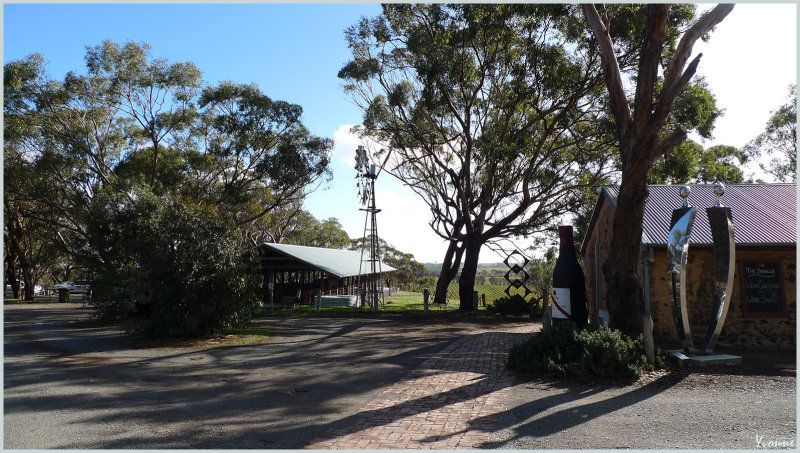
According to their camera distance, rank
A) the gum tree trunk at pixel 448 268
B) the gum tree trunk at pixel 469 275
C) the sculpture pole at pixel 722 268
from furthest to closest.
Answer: the gum tree trunk at pixel 448 268, the gum tree trunk at pixel 469 275, the sculpture pole at pixel 722 268

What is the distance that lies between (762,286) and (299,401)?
10.4m

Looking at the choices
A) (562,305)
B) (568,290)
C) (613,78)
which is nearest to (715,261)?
(568,290)

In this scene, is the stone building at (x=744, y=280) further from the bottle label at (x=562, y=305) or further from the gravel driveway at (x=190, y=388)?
the gravel driveway at (x=190, y=388)

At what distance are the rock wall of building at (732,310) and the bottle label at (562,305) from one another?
7.62 ft

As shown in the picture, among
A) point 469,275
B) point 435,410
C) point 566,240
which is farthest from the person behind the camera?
point 469,275

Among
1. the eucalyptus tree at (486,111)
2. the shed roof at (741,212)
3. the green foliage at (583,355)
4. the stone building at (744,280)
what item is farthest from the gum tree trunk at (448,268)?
the green foliage at (583,355)

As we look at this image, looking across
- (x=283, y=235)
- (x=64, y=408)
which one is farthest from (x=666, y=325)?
(x=283, y=235)

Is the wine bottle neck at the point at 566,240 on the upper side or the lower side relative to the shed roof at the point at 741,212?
lower

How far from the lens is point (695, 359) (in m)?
9.05

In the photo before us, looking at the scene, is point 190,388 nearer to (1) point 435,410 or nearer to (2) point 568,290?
(1) point 435,410

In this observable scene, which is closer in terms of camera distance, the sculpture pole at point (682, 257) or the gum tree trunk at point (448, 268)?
the sculpture pole at point (682, 257)

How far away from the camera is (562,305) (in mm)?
11148

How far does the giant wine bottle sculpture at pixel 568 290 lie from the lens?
36.6 ft

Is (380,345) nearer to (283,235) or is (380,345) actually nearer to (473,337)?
(473,337)
